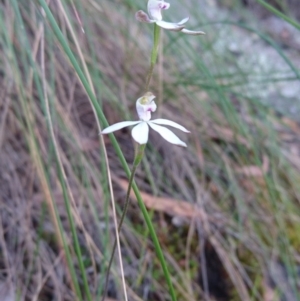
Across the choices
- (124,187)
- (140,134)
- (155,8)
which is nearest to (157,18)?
(155,8)

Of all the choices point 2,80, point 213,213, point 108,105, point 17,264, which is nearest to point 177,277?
point 213,213

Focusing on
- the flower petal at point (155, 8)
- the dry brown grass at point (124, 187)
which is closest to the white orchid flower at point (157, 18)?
the flower petal at point (155, 8)

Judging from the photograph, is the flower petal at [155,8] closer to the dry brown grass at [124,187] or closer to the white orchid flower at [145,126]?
the white orchid flower at [145,126]

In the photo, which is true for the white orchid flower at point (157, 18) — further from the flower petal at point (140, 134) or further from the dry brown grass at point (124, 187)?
the dry brown grass at point (124, 187)

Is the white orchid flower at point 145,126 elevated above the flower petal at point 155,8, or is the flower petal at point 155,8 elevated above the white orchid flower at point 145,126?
the flower petal at point 155,8

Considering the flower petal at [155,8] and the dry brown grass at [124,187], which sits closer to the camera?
the flower petal at [155,8]

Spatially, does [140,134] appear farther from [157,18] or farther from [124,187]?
[124,187]
